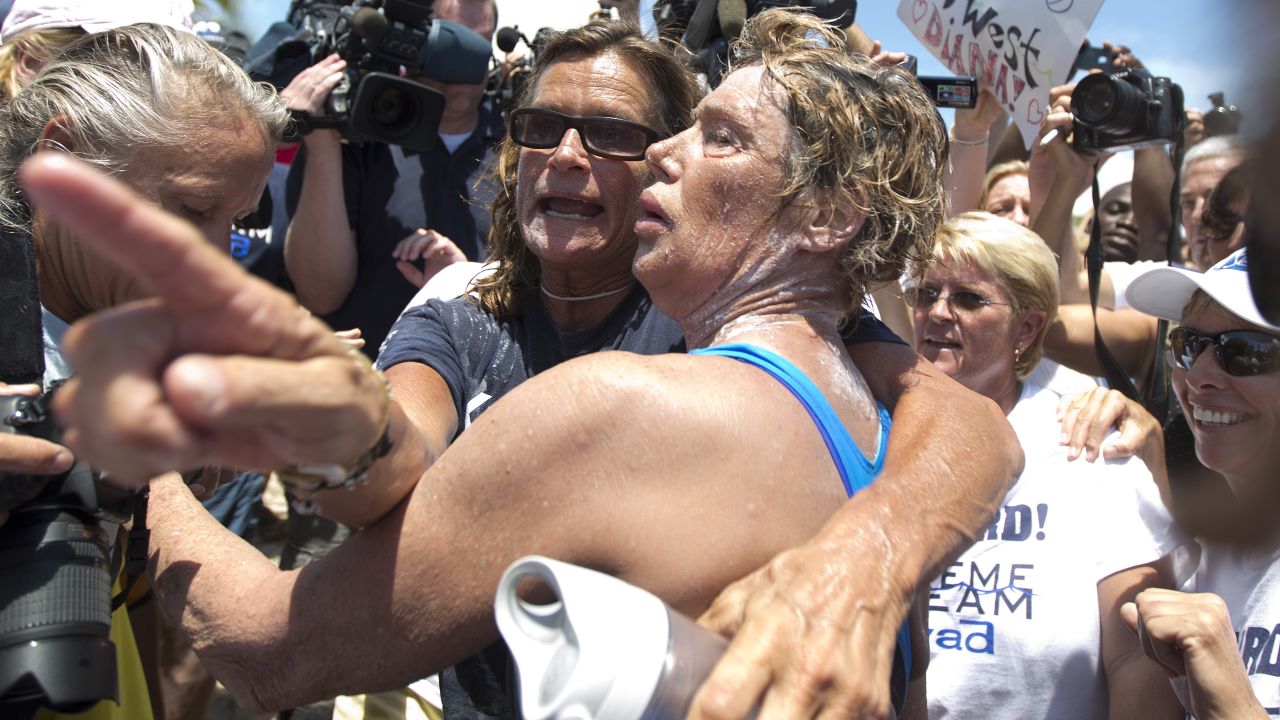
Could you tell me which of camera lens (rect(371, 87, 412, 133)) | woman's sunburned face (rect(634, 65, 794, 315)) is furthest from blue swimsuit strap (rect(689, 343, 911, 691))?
camera lens (rect(371, 87, 412, 133))

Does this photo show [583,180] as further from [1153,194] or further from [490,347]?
[1153,194]

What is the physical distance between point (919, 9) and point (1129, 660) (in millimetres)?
2365

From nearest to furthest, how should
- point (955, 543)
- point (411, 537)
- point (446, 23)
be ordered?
point (411, 537) → point (955, 543) → point (446, 23)

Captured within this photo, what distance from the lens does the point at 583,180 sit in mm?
2494

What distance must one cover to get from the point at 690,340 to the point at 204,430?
3.86 ft

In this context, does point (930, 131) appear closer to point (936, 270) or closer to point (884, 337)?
point (884, 337)

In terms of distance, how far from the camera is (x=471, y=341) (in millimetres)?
2297

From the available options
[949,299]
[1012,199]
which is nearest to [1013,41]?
[1012,199]

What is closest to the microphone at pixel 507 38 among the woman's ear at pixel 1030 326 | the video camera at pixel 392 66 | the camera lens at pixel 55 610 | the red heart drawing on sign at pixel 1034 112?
the video camera at pixel 392 66

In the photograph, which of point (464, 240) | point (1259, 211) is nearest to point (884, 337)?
point (1259, 211)

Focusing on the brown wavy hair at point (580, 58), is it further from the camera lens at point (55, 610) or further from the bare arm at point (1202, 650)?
the bare arm at point (1202, 650)

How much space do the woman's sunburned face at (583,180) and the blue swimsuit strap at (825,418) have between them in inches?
31.5

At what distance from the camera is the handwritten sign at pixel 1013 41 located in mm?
3412

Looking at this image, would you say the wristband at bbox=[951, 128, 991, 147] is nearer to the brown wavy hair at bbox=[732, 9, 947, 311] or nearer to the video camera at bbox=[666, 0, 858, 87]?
the video camera at bbox=[666, 0, 858, 87]
